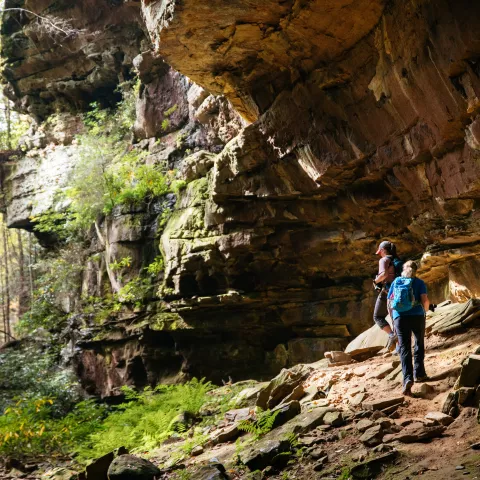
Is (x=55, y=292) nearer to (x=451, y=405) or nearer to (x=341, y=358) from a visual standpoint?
(x=341, y=358)

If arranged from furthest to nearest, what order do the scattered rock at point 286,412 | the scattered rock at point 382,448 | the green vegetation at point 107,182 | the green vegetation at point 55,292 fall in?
1. the green vegetation at point 55,292
2. the green vegetation at point 107,182
3. the scattered rock at point 286,412
4. the scattered rock at point 382,448

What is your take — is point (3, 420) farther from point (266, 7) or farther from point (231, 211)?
point (266, 7)

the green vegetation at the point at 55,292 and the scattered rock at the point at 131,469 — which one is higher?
the green vegetation at the point at 55,292

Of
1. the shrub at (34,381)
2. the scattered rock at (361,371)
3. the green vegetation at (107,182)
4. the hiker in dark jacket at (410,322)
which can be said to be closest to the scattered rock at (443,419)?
the hiker in dark jacket at (410,322)

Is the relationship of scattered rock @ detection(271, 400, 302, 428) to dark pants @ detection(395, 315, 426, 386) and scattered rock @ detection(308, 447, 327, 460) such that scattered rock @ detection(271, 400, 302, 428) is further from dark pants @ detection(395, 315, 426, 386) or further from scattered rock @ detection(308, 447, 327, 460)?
dark pants @ detection(395, 315, 426, 386)

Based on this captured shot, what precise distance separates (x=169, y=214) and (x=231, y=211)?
3.08 metres

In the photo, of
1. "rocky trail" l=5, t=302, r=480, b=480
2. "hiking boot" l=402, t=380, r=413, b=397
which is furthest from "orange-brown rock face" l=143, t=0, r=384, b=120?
"hiking boot" l=402, t=380, r=413, b=397

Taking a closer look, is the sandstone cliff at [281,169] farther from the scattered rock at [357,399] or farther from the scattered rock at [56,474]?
the scattered rock at [56,474]

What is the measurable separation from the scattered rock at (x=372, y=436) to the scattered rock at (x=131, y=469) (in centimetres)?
258

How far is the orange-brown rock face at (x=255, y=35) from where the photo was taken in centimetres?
780

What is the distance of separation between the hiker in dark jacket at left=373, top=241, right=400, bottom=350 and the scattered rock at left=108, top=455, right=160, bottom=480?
430 centimetres

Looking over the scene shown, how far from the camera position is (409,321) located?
227 inches

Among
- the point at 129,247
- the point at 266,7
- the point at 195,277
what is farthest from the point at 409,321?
the point at 129,247

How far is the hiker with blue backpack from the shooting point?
24.2 feet
